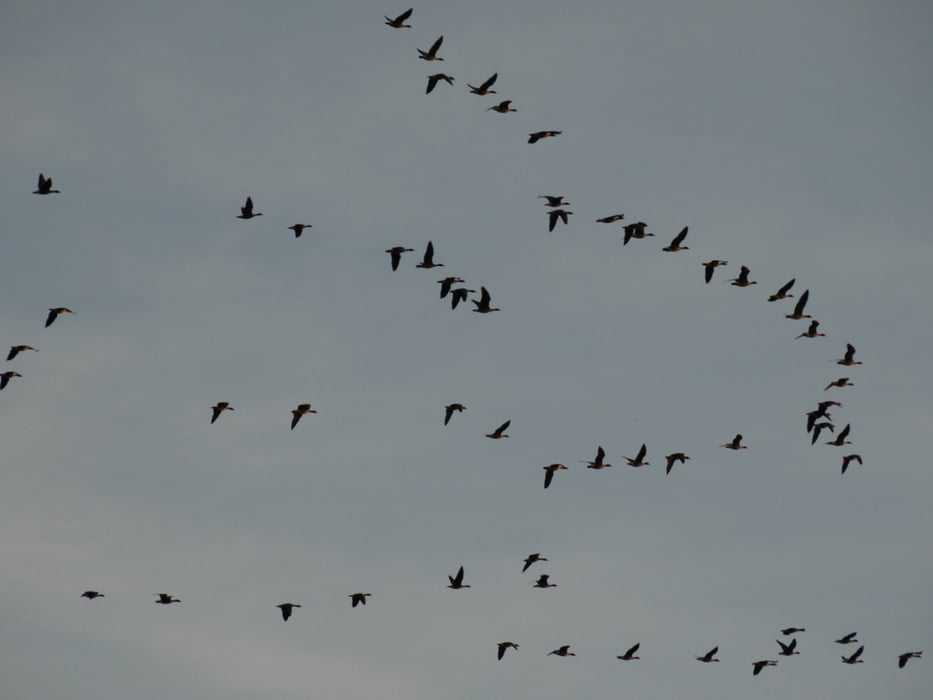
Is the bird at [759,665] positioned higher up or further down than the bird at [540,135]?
further down

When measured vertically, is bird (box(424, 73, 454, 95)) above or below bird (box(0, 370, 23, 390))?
above

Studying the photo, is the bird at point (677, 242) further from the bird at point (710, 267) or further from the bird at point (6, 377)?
the bird at point (6, 377)

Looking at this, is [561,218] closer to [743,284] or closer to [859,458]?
[743,284]

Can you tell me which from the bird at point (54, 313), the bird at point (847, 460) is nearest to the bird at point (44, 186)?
the bird at point (54, 313)

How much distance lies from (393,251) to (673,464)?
19.0m

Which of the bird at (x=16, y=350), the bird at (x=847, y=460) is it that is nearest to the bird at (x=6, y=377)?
the bird at (x=16, y=350)

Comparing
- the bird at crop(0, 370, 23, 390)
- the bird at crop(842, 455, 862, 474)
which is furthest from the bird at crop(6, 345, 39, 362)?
the bird at crop(842, 455, 862, 474)

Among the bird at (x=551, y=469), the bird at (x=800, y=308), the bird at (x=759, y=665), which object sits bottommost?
the bird at (x=759, y=665)

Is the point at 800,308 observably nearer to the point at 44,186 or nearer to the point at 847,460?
the point at 847,460

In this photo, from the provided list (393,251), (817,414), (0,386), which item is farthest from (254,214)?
(817,414)

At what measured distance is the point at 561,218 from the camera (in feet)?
277

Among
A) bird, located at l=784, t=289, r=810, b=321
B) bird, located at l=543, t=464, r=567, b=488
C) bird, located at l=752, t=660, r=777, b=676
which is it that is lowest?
bird, located at l=752, t=660, r=777, b=676

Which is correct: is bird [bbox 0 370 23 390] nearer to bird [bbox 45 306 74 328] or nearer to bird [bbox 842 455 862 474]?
bird [bbox 45 306 74 328]

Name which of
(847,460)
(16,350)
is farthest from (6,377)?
(847,460)
